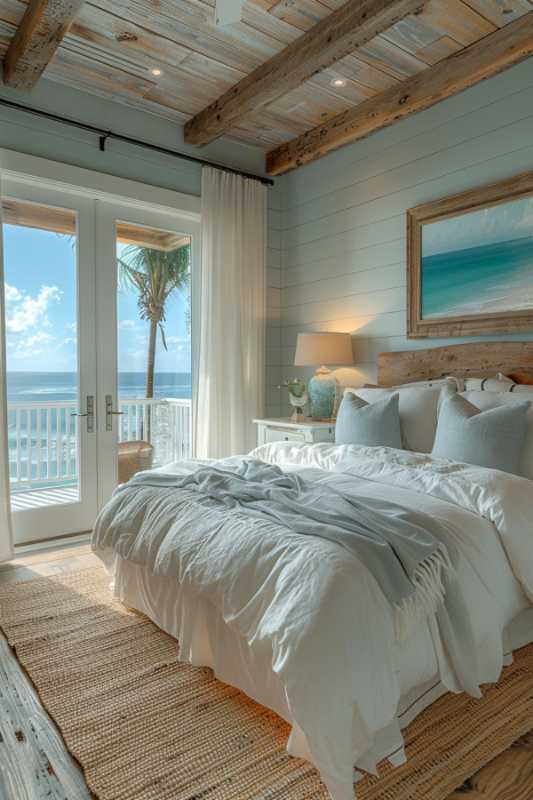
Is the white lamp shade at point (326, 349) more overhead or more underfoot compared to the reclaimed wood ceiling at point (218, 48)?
more underfoot

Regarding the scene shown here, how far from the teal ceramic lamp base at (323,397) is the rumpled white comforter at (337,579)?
142 centimetres

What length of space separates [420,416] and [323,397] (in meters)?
1.18

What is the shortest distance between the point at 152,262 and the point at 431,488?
2.79 metres

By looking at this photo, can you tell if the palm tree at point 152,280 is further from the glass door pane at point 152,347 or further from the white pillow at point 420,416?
the white pillow at point 420,416

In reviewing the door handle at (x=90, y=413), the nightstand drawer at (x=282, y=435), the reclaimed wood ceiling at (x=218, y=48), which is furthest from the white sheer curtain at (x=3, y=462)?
the nightstand drawer at (x=282, y=435)

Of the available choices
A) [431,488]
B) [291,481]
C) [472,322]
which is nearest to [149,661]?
[291,481]

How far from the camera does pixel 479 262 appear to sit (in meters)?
3.26

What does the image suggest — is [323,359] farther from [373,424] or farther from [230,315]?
[373,424]

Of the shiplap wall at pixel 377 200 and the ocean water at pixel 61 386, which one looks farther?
the ocean water at pixel 61 386

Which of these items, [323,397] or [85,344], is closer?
[85,344]

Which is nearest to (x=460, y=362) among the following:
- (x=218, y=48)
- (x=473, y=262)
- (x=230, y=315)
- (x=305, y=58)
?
(x=473, y=262)

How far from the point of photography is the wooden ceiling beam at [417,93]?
9.62 ft

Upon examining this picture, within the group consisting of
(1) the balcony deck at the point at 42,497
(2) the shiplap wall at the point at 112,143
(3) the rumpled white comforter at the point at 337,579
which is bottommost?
(1) the balcony deck at the point at 42,497

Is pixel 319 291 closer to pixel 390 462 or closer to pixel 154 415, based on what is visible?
pixel 154 415
